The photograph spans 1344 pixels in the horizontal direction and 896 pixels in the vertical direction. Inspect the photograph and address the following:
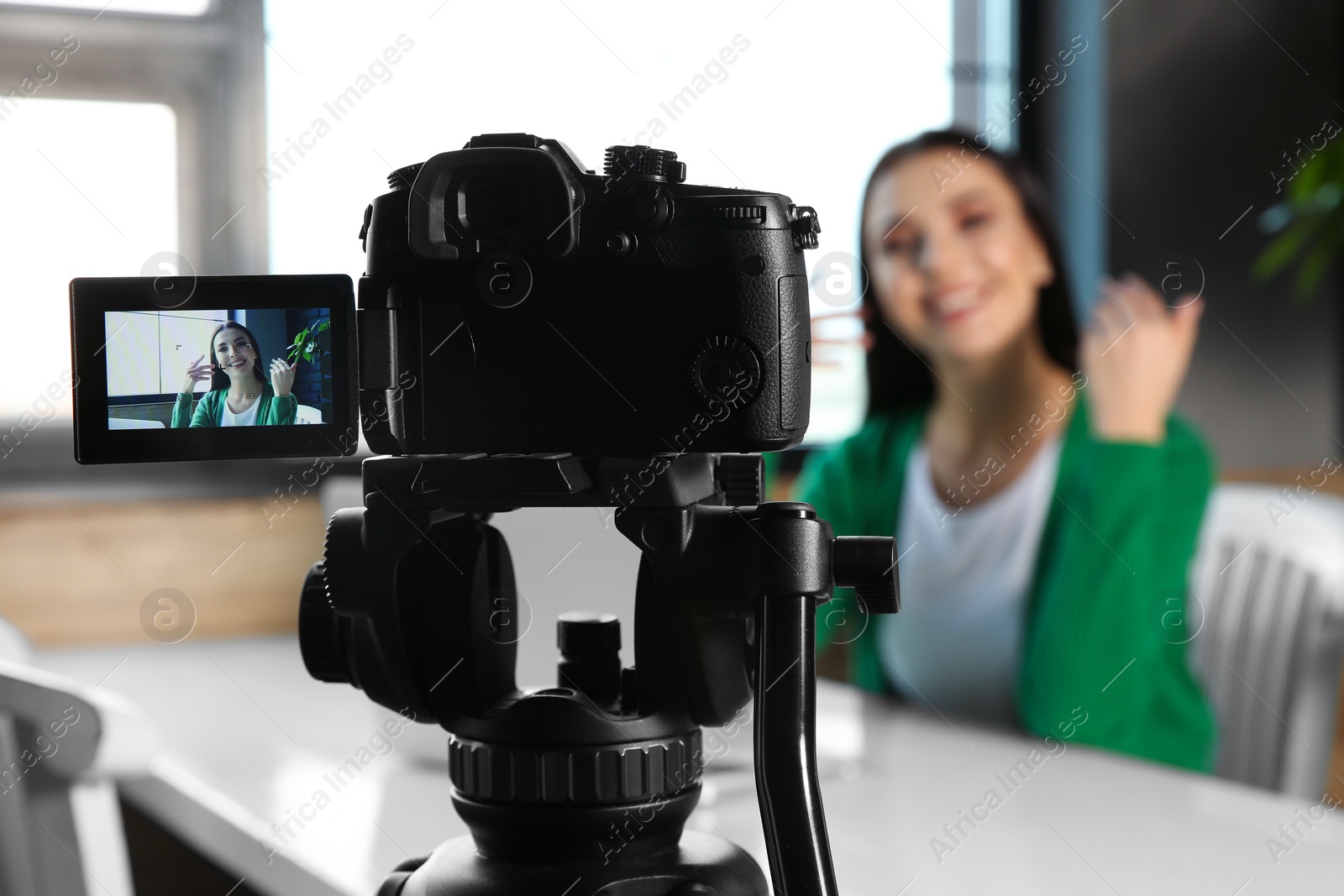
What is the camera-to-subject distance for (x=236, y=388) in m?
0.38

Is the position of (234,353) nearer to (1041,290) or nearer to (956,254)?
(956,254)

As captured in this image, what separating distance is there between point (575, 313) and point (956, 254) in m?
1.17

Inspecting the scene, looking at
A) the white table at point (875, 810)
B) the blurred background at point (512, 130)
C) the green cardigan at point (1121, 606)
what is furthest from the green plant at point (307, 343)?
the green cardigan at point (1121, 606)

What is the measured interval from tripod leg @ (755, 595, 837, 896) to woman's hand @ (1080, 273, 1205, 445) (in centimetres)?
110

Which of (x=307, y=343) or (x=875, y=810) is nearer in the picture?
(x=307, y=343)

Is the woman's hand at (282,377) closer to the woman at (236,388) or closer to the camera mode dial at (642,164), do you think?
the woman at (236,388)

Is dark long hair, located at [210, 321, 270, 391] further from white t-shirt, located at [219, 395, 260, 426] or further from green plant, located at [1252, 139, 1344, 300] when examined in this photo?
green plant, located at [1252, 139, 1344, 300]


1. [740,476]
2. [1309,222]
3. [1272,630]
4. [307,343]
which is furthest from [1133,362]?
[307,343]

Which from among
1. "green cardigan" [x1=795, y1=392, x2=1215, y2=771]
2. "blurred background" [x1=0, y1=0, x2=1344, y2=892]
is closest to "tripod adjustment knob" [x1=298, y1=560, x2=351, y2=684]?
"blurred background" [x1=0, y1=0, x2=1344, y2=892]

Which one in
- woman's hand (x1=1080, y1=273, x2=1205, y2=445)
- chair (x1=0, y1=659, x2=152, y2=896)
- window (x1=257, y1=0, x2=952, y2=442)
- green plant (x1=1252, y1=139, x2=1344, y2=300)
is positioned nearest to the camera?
chair (x1=0, y1=659, x2=152, y2=896)

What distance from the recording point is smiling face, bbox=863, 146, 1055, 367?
1460mm

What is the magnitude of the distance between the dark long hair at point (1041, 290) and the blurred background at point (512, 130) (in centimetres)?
12

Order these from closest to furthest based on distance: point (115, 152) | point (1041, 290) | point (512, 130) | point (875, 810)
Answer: point (875, 810)
point (512, 130)
point (1041, 290)
point (115, 152)

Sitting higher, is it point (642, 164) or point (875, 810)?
point (642, 164)
